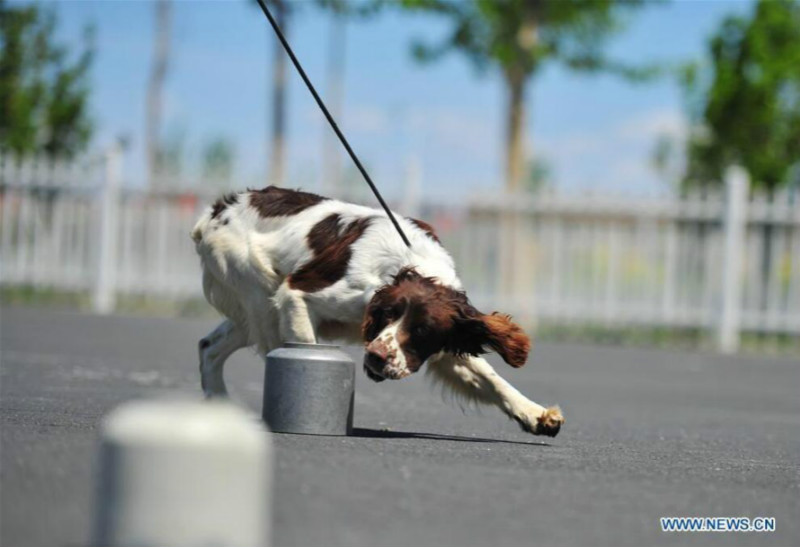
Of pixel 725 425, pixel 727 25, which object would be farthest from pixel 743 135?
pixel 725 425

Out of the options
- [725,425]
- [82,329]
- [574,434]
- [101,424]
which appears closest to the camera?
[101,424]

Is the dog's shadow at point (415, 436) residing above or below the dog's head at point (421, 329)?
below

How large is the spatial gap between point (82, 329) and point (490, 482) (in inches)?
467

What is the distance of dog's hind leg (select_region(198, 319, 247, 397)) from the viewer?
798 cm

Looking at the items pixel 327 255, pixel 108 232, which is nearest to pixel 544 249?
pixel 108 232

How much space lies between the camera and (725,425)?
31.3 ft

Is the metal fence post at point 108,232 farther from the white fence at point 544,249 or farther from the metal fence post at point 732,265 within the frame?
the metal fence post at point 732,265

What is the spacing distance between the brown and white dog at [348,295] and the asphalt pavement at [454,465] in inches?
16.1

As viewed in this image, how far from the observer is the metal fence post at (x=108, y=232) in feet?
67.3

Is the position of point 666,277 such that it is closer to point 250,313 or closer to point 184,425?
point 250,313

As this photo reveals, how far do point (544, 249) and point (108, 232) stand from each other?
21.3ft

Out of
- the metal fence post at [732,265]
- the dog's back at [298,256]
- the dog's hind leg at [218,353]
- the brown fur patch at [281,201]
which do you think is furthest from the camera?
the metal fence post at [732,265]

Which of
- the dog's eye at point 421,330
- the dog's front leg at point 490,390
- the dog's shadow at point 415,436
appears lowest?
the dog's shadow at point 415,436

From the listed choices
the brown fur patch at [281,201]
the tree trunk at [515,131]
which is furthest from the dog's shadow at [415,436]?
the tree trunk at [515,131]
